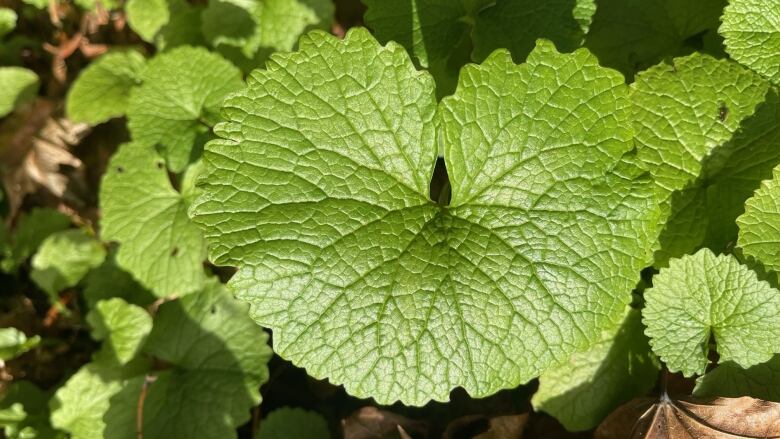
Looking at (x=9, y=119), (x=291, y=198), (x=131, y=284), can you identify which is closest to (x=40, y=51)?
(x=9, y=119)

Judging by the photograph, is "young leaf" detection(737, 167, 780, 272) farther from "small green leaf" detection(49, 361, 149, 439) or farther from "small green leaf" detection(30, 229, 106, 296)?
"small green leaf" detection(30, 229, 106, 296)

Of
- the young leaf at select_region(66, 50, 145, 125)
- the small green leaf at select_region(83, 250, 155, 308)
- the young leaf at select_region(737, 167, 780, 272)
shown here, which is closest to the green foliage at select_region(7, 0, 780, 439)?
the young leaf at select_region(737, 167, 780, 272)

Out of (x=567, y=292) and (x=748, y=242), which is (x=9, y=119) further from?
(x=748, y=242)

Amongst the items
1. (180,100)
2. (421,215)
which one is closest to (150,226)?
(180,100)

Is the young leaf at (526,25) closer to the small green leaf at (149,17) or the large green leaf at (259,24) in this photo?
the large green leaf at (259,24)

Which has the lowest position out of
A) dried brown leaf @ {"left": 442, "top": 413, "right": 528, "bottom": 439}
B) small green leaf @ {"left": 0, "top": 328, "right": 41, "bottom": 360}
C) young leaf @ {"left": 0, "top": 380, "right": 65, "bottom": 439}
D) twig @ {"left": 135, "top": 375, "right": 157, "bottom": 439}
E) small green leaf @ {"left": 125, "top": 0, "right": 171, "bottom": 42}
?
young leaf @ {"left": 0, "top": 380, "right": 65, "bottom": 439}

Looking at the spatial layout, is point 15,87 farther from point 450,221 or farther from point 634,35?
point 634,35
